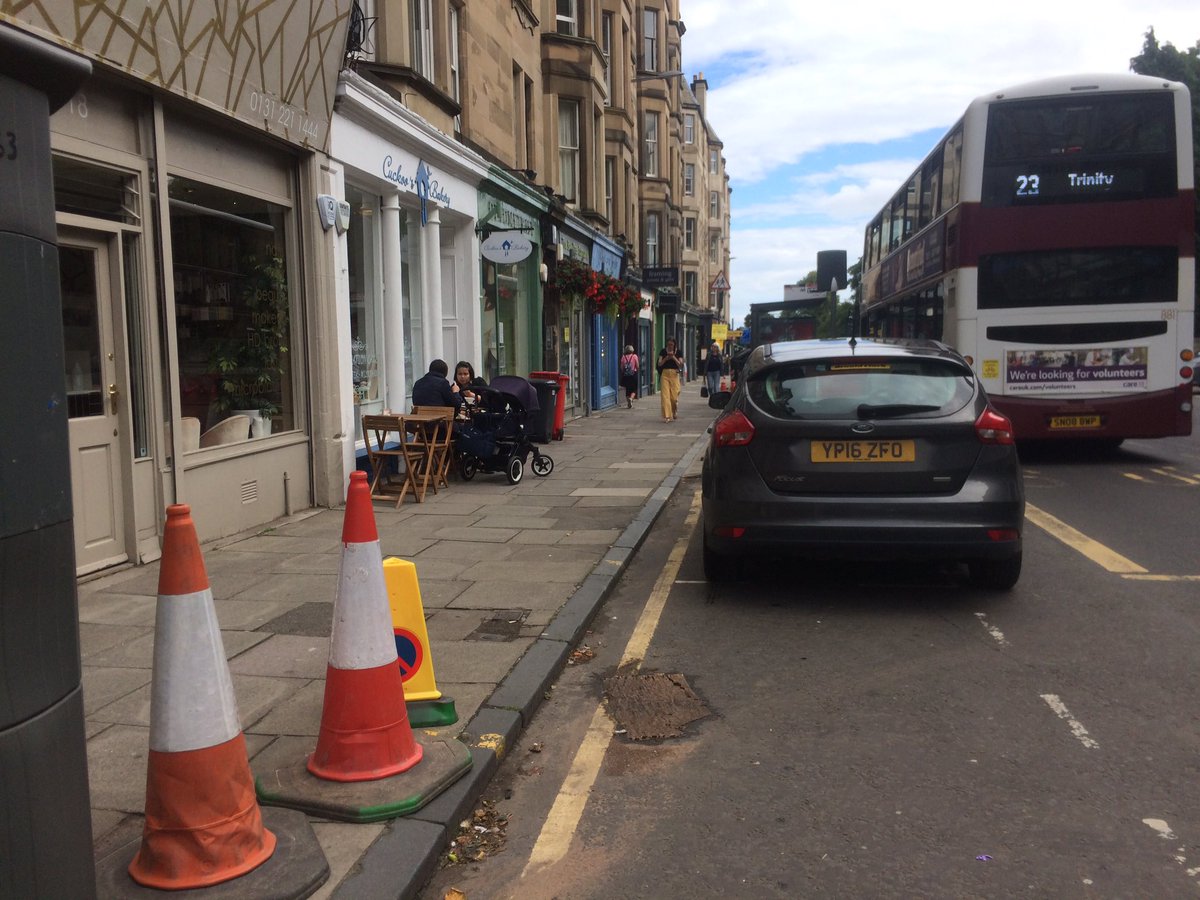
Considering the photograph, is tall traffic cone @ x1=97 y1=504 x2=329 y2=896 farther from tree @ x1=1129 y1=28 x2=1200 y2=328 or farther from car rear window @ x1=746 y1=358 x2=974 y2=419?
tree @ x1=1129 y1=28 x2=1200 y2=328

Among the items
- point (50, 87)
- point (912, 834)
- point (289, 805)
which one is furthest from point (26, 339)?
point (912, 834)

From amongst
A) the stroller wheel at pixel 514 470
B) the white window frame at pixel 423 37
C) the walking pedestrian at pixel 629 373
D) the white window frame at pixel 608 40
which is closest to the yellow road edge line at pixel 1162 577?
the stroller wheel at pixel 514 470

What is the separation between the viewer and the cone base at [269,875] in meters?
2.76

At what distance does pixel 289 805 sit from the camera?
11.0 feet

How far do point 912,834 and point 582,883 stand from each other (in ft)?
3.62

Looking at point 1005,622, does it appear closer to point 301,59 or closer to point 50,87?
point 50,87

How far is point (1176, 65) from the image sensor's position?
4175 cm

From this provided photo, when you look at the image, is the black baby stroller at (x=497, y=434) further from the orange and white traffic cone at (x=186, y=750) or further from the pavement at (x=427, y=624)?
the orange and white traffic cone at (x=186, y=750)

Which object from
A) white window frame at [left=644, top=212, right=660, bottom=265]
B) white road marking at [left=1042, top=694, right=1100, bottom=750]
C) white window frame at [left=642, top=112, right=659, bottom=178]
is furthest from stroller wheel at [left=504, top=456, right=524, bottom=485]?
white window frame at [left=642, top=112, right=659, bottom=178]

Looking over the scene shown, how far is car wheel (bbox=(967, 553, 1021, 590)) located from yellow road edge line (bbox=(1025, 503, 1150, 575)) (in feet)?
3.28

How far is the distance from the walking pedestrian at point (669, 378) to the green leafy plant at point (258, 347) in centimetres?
1216

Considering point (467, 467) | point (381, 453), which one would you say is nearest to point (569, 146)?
point (467, 467)

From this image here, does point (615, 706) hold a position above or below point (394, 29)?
below

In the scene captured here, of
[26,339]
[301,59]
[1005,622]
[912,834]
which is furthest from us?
[301,59]
